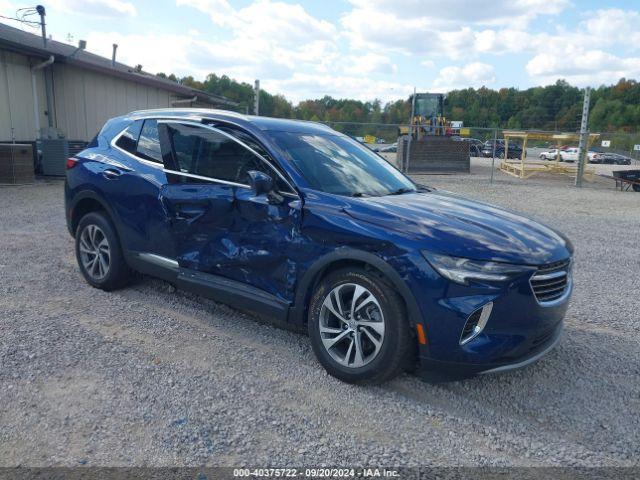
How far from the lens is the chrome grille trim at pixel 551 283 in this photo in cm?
314

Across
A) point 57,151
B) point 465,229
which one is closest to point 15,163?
point 57,151

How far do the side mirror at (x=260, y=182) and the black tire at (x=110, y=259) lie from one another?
1.97m

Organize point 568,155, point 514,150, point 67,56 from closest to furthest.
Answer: point 67,56
point 514,150
point 568,155

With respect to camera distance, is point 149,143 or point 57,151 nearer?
point 149,143

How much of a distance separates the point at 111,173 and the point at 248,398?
2746mm

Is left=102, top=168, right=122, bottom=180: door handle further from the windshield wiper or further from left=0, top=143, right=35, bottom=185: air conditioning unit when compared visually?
left=0, top=143, right=35, bottom=185: air conditioning unit

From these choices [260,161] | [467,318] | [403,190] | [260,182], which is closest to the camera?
[467,318]

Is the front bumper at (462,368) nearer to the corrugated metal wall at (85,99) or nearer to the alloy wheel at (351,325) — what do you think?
the alloy wheel at (351,325)

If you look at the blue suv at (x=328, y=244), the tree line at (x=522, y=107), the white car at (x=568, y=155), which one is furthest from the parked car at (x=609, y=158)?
the blue suv at (x=328, y=244)

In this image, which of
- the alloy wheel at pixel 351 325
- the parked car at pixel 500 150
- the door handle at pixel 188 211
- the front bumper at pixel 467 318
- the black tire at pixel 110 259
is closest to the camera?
the front bumper at pixel 467 318

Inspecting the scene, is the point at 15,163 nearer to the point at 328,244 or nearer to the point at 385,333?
the point at 328,244

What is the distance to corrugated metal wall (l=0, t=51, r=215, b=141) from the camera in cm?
1446

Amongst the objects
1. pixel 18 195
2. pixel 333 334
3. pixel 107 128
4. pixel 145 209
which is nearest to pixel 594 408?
pixel 333 334

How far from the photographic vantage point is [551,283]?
10.7ft
